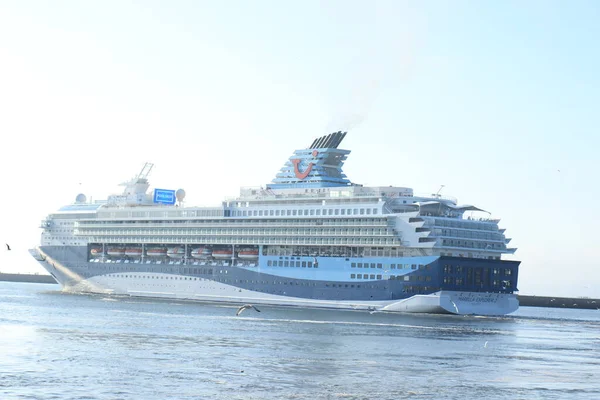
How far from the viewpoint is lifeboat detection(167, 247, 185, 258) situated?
121m

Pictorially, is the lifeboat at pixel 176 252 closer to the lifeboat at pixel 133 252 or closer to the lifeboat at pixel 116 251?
the lifeboat at pixel 133 252

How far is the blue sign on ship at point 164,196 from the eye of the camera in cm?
12988

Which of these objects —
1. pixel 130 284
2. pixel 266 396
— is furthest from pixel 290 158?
pixel 266 396

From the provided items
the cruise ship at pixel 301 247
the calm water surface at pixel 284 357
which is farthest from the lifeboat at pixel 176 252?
the calm water surface at pixel 284 357

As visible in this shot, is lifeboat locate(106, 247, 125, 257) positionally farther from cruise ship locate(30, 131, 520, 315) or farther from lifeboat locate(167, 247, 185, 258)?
lifeboat locate(167, 247, 185, 258)

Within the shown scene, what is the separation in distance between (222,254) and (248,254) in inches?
167

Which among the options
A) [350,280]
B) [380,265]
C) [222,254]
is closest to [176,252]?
[222,254]

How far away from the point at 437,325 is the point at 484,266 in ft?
54.8

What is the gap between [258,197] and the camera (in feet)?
380

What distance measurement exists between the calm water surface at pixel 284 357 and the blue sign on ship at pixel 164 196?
38.4 meters

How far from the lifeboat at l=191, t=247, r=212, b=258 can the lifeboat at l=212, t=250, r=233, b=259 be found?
1.58m

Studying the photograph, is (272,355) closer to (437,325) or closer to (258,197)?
(437,325)

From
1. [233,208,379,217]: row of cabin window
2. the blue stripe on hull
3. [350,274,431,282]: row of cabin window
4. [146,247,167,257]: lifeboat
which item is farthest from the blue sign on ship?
[350,274,431,282]: row of cabin window

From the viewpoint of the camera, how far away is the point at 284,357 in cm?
5747
